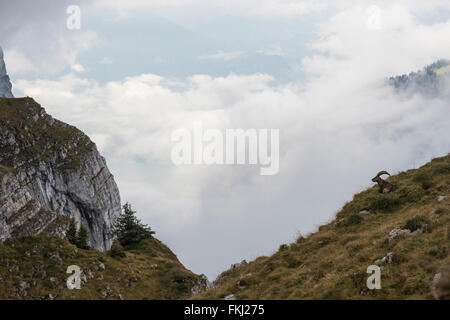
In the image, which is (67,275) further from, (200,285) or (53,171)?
(53,171)

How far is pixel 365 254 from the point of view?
61.5 ft

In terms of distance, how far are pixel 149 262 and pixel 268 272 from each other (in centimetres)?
3345

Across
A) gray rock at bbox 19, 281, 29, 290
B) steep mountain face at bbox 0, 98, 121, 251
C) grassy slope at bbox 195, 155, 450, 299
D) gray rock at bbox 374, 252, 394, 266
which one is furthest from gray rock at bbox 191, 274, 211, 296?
gray rock at bbox 374, 252, 394, 266

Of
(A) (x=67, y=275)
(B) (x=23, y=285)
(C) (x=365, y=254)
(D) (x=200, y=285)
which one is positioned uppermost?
(C) (x=365, y=254)

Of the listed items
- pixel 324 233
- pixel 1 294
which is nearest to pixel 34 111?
pixel 1 294

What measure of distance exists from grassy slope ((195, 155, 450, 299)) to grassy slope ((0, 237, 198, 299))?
17278mm

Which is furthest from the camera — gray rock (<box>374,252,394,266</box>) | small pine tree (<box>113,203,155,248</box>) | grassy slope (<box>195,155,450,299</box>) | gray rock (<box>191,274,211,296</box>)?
small pine tree (<box>113,203,155,248</box>)

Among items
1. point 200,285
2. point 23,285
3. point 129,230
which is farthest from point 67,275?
point 129,230

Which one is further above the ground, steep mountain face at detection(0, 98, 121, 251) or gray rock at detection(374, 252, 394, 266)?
steep mountain face at detection(0, 98, 121, 251)

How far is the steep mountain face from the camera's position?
65.9 meters

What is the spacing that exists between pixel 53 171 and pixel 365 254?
82212 mm

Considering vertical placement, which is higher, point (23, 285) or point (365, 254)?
point (365, 254)

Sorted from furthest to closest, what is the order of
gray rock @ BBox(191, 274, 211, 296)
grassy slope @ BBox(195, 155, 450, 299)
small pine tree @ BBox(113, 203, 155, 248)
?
small pine tree @ BBox(113, 203, 155, 248)
gray rock @ BBox(191, 274, 211, 296)
grassy slope @ BBox(195, 155, 450, 299)

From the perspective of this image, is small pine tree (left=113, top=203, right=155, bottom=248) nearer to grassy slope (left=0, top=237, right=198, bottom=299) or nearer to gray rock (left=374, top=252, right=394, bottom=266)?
grassy slope (left=0, top=237, right=198, bottom=299)
